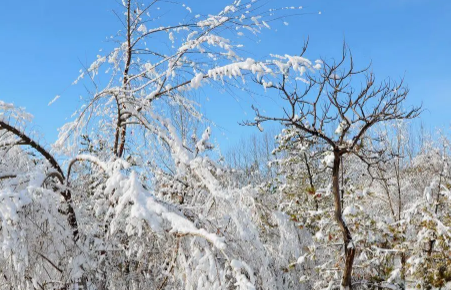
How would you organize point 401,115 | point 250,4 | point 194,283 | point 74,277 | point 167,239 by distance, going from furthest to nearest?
point 401,115, point 250,4, point 74,277, point 167,239, point 194,283

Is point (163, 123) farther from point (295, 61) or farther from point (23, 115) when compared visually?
point (23, 115)

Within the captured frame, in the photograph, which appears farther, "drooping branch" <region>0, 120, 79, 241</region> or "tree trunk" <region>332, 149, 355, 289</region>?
"tree trunk" <region>332, 149, 355, 289</region>

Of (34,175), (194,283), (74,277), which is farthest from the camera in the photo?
(74,277)

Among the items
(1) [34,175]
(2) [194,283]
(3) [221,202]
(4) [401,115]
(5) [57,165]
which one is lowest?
(2) [194,283]

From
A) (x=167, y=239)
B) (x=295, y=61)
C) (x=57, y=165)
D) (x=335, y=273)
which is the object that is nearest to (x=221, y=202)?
(x=167, y=239)

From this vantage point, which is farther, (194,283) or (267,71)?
(267,71)

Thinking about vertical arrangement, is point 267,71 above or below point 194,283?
above

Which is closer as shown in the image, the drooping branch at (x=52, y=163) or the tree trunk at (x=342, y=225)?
the drooping branch at (x=52, y=163)

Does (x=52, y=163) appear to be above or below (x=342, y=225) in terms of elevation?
above

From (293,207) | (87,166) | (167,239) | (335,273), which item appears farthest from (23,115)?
(293,207)

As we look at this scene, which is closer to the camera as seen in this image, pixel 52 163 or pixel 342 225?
pixel 52 163

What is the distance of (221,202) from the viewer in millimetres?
2930

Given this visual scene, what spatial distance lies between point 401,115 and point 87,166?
5054mm

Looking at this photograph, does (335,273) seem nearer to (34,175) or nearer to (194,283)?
(194,283)
